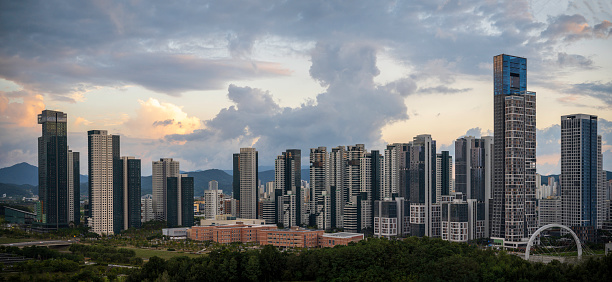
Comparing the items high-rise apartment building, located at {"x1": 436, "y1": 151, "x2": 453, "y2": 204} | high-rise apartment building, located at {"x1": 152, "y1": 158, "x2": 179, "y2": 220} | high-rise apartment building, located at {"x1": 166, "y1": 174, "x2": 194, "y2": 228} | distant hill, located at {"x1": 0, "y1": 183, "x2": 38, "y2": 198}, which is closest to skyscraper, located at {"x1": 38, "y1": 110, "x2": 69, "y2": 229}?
distant hill, located at {"x1": 0, "y1": 183, "x2": 38, "y2": 198}

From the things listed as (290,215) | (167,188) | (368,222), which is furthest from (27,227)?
(368,222)

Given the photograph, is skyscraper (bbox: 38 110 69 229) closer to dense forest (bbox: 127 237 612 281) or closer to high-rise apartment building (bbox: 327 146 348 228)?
high-rise apartment building (bbox: 327 146 348 228)

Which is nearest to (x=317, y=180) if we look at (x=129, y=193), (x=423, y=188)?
(x=423, y=188)

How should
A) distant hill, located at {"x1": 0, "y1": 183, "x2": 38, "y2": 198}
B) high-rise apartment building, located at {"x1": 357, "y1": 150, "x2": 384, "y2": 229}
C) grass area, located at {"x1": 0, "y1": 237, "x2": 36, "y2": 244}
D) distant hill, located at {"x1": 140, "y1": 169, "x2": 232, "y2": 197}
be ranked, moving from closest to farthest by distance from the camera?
grass area, located at {"x1": 0, "y1": 237, "x2": 36, "y2": 244} → high-rise apartment building, located at {"x1": 357, "y1": 150, "x2": 384, "y2": 229} → distant hill, located at {"x1": 0, "y1": 183, "x2": 38, "y2": 198} → distant hill, located at {"x1": 140, "y1": 169, "x2": 232, "y2": 197}

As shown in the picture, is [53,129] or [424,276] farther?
[53,129]

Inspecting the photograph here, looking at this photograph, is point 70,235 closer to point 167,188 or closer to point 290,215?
point 167,188

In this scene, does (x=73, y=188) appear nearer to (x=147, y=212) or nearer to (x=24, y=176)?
(x=24, y=176)
